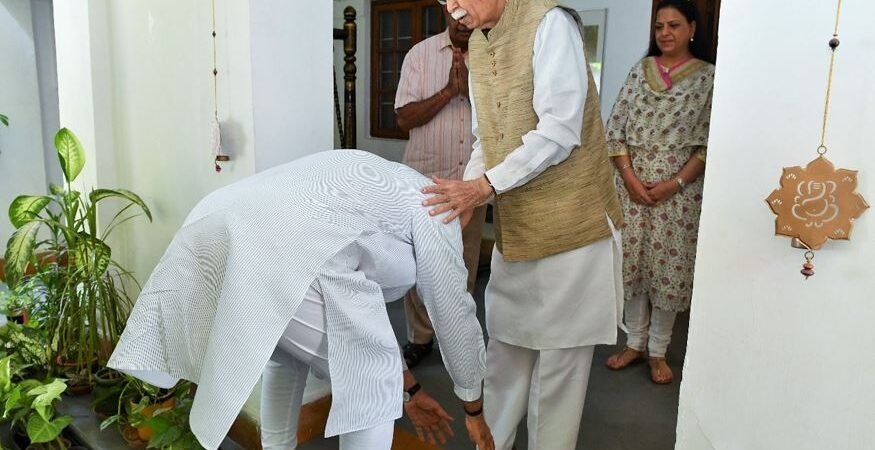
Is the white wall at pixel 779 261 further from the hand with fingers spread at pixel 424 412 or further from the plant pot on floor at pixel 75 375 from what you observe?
the plant pot on floor at pixel 75 375

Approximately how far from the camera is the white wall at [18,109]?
3875 mm

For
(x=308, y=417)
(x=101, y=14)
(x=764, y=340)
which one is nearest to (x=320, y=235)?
(x=764, y=340)

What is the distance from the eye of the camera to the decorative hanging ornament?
42.8 inches

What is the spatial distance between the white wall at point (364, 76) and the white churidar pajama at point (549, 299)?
4.37m

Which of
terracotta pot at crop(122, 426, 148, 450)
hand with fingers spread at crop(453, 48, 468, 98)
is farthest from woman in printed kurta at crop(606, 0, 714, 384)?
terracotta pot at crop(122, 426, 148, 450)

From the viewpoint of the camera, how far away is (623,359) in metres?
2.81

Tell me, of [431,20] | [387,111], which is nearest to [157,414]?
[431,20]

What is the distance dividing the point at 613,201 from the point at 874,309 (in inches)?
29.2

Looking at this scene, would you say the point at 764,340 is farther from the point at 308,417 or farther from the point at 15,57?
the point at 15,57

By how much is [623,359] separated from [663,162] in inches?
32.8

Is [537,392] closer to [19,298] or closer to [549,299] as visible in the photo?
[549,299]

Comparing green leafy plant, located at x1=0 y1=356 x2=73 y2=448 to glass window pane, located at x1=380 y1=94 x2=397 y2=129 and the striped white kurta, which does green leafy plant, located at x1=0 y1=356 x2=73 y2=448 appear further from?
glass window pane, located at x1=380 y1=94 x2=397 y2=129

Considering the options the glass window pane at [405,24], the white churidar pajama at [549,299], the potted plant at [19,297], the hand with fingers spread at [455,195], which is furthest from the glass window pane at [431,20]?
the hand with fingers spread at [455,195]

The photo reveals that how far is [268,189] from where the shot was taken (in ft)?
4.23
